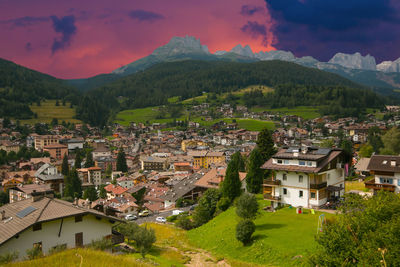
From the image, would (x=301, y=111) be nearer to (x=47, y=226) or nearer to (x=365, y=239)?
(x=365, y=239)

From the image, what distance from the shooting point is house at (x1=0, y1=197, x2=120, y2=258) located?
15234 mm

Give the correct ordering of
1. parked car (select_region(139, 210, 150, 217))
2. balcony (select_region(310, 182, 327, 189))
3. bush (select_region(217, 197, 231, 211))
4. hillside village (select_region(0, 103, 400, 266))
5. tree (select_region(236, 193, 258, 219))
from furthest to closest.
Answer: parked car (select_region(139, 210, 150, 217)) < bush (select_region(217, 197, 231, 211)) < balcony (select_region(310, 182, 327, 189)) < tree (select_region(236, 193, 258, 219)) < hillside village (select_region(0, 103, 400, 266))

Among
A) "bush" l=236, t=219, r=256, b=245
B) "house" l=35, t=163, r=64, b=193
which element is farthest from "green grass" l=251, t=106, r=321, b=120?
"bush" l=236, t=219, r=256, b=245

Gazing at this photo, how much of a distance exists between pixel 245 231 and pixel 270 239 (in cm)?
175

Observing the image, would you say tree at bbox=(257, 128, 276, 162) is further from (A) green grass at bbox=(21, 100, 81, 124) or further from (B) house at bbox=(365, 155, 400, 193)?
(A) green grass at bbox=(21, 100, 81, 124)

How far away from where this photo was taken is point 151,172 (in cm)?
9094

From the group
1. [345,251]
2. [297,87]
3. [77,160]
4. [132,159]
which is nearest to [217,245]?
[345,251]

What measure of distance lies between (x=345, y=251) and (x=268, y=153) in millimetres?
26287

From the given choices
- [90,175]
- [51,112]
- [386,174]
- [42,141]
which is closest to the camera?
[386,174]

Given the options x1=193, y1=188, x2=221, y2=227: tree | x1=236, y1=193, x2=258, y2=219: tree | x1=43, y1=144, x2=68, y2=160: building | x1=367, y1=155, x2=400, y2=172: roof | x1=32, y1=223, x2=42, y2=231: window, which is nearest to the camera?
x1=32, y1=223, x2=42, y2=231: window

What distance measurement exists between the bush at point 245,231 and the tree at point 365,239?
9.57m

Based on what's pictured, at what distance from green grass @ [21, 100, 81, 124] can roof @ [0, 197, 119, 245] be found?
14757 cm

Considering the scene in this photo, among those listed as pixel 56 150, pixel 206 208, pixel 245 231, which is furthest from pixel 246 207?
pixel 56 150

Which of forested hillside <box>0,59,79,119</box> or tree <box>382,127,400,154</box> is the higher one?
forested hillside <box>0,59,79,119</box>
